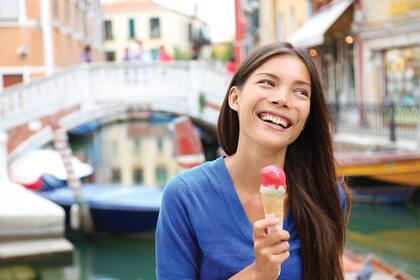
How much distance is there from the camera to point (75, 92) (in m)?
10.4

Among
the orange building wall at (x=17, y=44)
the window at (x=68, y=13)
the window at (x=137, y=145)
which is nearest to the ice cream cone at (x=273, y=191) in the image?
the orange building wall at (x=17, y=44)

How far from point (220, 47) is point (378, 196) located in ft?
112

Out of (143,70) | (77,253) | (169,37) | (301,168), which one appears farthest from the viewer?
(169,37)

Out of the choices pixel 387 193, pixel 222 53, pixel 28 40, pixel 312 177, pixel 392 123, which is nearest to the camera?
pixel 312 177

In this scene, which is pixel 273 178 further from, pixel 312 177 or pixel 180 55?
pixel 180 55

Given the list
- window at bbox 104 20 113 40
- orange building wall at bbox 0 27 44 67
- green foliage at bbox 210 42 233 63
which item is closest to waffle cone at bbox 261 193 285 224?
orange building wall at bbox 0 27 44 67

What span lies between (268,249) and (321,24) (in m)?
10.8

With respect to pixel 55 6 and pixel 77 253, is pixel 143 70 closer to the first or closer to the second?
pixel 55 6

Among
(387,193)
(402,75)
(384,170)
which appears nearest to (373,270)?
(384,170)

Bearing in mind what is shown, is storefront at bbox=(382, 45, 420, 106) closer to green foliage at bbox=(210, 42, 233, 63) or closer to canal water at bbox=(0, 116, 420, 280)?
canal water at bbox=(0, 116, 420, 280)

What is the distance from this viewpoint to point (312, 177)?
3.64 feet

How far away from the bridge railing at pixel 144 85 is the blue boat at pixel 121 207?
384 centimetres

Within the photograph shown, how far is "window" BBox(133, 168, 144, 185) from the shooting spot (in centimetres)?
1158

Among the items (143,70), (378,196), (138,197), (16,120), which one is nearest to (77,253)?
(138,197)
